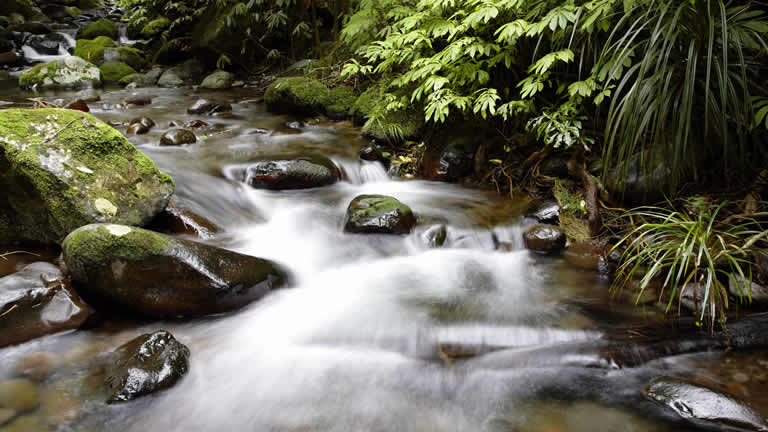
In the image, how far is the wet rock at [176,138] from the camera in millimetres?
5809

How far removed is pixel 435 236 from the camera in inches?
159

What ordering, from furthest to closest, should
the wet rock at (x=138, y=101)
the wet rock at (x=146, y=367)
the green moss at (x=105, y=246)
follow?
the wet rock at (x=138, y=101) → the green moss at (x=105, y=246) → the wet rock at (x=146, y=367)

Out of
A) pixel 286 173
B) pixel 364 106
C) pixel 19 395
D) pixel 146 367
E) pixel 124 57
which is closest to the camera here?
pixel 19 395

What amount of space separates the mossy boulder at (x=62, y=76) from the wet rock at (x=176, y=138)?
6.06 meters

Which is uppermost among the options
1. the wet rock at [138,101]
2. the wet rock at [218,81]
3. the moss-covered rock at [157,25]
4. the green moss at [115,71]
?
the moss-covered rock at [157,25]

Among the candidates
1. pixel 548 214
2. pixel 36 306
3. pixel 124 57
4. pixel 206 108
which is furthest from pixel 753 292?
pixel 124 57

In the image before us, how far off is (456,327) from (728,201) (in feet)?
7.48

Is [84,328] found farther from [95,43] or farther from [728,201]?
[95,43]

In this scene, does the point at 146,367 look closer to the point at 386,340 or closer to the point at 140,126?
the point at 386,340

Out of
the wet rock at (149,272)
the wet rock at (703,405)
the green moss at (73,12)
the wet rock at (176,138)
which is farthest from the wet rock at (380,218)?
the green moss at (73,12)

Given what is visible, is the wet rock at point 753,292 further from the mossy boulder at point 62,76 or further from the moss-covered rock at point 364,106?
the mossy boulder at point 62,76

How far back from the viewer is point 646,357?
247 centimetres

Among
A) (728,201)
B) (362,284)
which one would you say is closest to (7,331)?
(362,284)

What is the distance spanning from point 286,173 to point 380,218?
146cm
